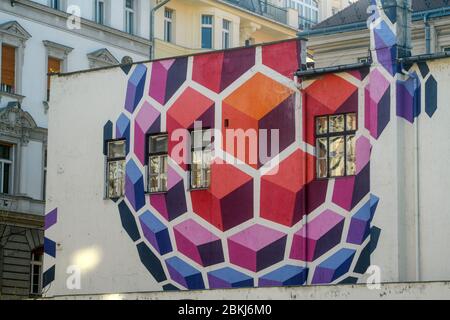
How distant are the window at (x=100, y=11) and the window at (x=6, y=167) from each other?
727 centimetres

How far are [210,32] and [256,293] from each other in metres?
32.0

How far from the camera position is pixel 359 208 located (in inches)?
1351

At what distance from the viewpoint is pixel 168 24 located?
200ft

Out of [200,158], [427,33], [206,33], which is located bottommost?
[200,158]

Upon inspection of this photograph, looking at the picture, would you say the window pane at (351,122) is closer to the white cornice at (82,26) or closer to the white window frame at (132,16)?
the white cornice at (82,26)

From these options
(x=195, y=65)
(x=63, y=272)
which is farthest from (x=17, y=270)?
(x=195, y=65)

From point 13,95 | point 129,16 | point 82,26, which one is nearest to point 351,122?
point 13,95

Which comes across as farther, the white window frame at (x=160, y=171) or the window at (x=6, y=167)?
the window at (x=6, y=167)

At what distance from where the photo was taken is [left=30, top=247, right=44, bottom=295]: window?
50.9m

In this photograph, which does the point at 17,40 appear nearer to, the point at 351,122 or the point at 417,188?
the point at 351,122

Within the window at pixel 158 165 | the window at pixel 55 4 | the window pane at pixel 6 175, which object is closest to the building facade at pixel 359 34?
the window at pixel 158 165

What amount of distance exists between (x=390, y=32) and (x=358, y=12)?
1279cm

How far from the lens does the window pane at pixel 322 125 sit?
35.2 metres
